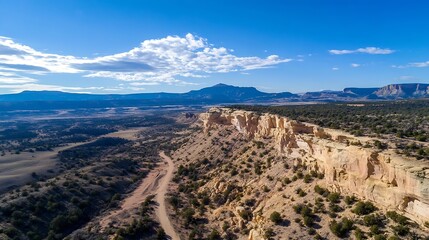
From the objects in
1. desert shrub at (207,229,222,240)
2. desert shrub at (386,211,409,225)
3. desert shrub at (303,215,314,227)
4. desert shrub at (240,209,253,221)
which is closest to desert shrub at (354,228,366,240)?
desert shrub at (386,211,409,225)

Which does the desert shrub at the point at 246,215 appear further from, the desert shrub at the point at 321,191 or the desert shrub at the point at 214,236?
the desert shrub at the point at 321,191

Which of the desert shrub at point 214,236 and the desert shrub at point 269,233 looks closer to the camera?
the desert shrub at point 269,233

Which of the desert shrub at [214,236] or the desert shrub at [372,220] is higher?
the desert shrub at [372,220]

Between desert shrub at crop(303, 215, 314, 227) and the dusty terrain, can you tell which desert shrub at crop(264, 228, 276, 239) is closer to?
the dusty terrain

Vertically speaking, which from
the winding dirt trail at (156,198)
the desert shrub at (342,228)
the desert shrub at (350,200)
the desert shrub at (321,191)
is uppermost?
the desert shrub at (350,200)

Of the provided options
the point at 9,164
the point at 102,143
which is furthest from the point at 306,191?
the point at 102,143

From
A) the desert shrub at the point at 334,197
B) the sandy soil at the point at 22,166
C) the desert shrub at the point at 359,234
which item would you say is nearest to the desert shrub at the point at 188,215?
the desert shrub at the point at 334,197

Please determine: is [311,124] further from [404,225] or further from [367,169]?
[404,225]
